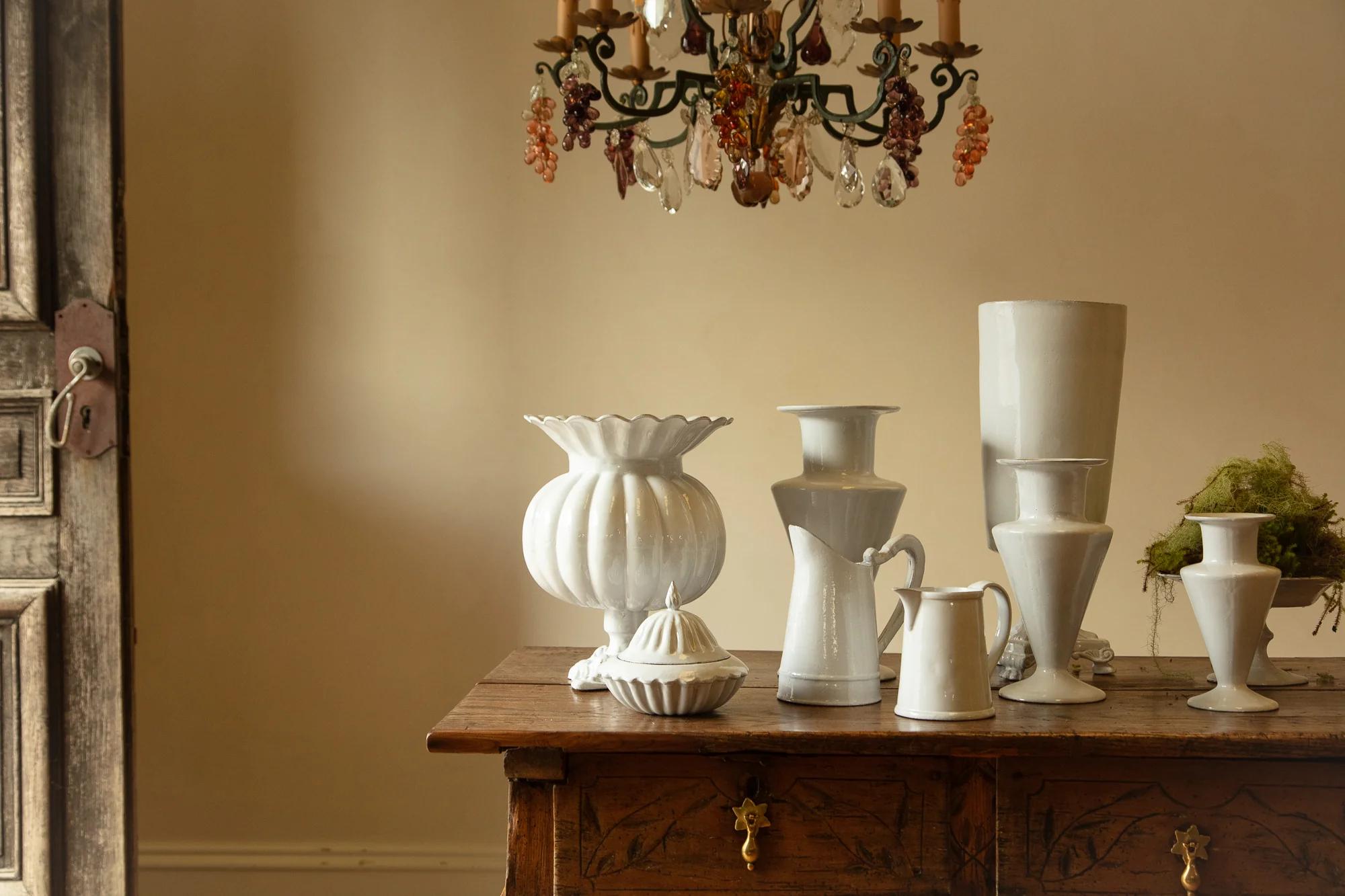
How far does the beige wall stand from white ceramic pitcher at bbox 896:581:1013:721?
3.21 ft

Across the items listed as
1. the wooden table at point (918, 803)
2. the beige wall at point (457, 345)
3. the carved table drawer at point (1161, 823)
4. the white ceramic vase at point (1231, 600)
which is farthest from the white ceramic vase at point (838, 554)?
the beige wall at point (457, 345)

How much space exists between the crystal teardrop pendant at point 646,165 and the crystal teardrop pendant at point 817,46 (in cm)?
20

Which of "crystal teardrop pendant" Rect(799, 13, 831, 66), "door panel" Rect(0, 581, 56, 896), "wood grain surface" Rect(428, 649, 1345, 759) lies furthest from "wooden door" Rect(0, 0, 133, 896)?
"crystal teardrop pendant" Rect(799, 13, 831, 66)

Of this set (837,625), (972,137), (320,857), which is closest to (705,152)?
(972,137)

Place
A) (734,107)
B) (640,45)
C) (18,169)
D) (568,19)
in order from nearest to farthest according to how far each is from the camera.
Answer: (734,107) → (568,19) → (640,45) → (18,169)

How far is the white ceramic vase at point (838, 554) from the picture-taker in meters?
1.32

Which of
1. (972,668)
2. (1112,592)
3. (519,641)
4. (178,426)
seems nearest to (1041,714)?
(972,668)

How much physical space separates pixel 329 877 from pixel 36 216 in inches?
51.4

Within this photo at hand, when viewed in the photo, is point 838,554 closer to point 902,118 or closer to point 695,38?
point 902,118

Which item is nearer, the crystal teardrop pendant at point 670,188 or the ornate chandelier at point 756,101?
the ornate chandelier at point 756,101

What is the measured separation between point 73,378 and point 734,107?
3.79 ft

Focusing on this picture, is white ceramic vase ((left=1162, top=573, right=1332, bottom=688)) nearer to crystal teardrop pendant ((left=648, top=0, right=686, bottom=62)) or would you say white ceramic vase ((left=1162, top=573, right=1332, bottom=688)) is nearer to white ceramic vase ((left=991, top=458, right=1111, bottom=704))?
white ceramic vase ((left=991, top=458, right=1111, bottom=704))

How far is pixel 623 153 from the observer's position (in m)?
1.29

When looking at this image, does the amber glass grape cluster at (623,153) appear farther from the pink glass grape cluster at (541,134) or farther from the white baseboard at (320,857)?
the white baseboard at (320,857)
